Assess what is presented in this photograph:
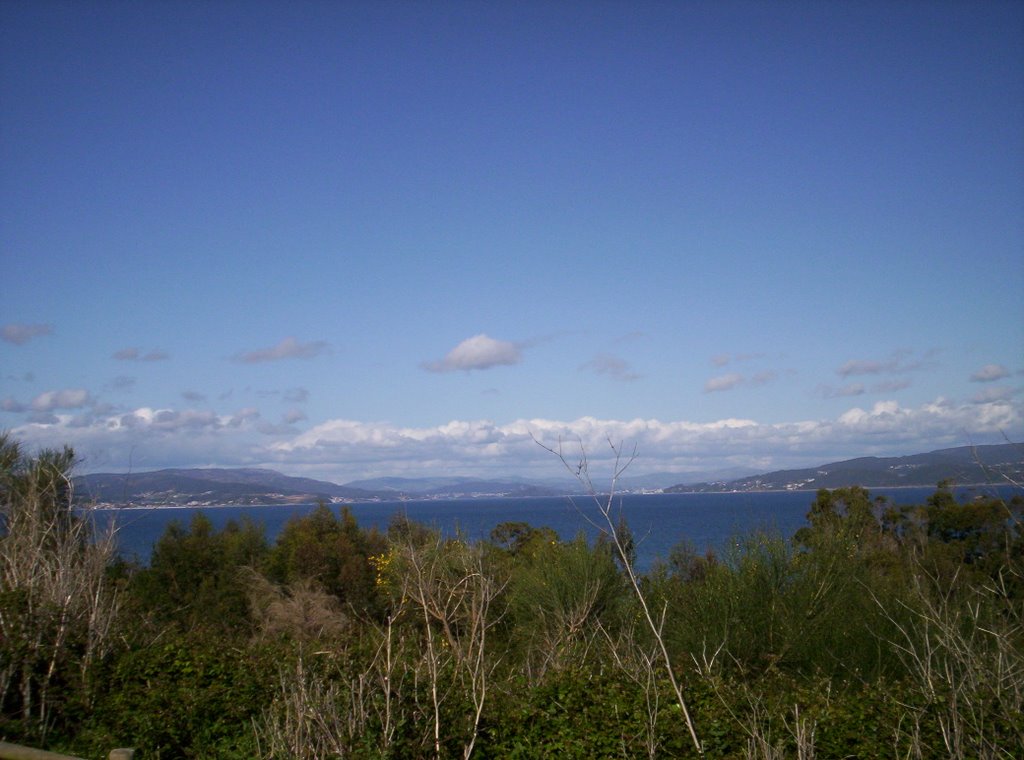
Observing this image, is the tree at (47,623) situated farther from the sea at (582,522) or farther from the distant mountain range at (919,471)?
the distant mountain range at (919,471)

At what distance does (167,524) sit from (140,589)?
517cm

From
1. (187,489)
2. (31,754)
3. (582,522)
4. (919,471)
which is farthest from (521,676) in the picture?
(187,489)

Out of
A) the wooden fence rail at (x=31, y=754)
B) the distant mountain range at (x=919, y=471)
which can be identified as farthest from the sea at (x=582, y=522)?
the wooden fence rail at (x=31, y=754)

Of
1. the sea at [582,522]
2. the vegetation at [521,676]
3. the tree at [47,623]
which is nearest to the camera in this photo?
the vegetation at [521,676]

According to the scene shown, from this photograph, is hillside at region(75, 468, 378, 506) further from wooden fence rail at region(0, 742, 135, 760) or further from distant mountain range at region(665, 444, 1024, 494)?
distant mountain range at region(665, 444, 1024, 494)

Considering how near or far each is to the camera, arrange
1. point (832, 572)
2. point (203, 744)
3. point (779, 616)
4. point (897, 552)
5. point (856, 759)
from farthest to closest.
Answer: point (897, 552), point (832, 572), point (779, 616), point (203, 744), point (856, 759)

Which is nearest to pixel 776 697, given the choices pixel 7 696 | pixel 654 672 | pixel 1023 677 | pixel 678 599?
pixel 654 672

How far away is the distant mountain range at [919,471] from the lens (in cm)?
580

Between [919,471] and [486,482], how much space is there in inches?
1489

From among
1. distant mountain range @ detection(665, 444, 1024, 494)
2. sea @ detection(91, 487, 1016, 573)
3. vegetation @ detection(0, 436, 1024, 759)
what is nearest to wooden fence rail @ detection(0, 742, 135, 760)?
vegetation @ detection(0, 436, 1024, 759)

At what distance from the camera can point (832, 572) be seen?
13.3 m

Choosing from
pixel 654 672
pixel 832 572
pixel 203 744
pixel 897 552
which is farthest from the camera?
pixel 897 552

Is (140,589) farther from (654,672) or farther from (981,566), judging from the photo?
(981,566)

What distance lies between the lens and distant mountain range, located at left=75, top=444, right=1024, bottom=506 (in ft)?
21.9
